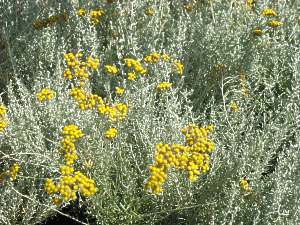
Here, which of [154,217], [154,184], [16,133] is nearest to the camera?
[154,184]

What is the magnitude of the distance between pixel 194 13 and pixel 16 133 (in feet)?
8.09

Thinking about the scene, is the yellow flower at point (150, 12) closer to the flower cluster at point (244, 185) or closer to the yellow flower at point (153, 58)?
the yellow flower at point (153, 58)

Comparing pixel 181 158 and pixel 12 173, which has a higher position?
pixel 181 158

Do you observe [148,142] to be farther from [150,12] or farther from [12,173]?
[150,12]

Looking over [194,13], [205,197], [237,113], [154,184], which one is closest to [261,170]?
[205,197]

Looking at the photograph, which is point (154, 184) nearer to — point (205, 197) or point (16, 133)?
point (205, 197)

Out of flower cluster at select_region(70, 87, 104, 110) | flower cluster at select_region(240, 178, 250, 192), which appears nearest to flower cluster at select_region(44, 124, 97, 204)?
flower cluster at select_region(70, 87, 104, 110)

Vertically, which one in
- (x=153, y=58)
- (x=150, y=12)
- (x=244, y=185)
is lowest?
(x=244, y=185)

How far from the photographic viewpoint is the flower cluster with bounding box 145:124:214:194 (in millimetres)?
1932

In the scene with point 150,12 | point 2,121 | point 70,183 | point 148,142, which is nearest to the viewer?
point 70,183

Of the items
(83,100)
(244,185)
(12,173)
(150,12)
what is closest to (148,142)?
(83,100)

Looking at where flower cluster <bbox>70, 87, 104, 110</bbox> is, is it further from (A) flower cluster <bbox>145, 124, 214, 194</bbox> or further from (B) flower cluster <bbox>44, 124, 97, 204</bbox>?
(A) flower cluster <bbox>145, 124, 214, 194</bbox>

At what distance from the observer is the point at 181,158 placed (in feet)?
6.61

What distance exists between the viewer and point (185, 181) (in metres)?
2.39
